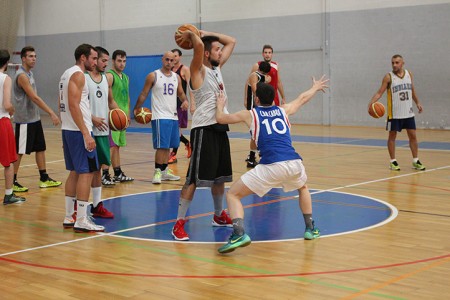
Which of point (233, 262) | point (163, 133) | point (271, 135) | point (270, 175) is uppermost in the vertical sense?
point (271, 135)

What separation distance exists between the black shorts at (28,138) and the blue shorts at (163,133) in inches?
64.9

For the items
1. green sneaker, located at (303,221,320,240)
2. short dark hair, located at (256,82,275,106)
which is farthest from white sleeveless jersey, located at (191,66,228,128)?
green sneaker, located at (303,221,320,240)

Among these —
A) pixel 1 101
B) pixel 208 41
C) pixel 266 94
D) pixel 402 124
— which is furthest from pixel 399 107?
pixel 1 101

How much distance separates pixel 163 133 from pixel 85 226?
338cm

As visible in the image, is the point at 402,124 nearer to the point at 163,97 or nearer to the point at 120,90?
the point at 163,97

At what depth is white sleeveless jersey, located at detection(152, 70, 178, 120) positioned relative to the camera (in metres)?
10.0

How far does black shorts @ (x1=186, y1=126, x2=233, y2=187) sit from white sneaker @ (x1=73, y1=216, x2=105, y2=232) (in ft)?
3.61

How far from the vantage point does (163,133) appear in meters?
9.96

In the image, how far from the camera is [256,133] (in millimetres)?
6043

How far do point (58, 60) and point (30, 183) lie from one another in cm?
1906

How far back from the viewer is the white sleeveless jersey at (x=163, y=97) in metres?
10.0

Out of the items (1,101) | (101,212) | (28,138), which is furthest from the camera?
(28,138)

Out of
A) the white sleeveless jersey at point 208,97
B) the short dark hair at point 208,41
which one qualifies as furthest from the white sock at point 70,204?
the short dark hair at point 208,41

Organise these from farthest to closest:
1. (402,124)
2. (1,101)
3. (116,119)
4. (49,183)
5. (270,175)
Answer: (402,124)
(49,183)
(116,119)
(1,101)
(270,175)
